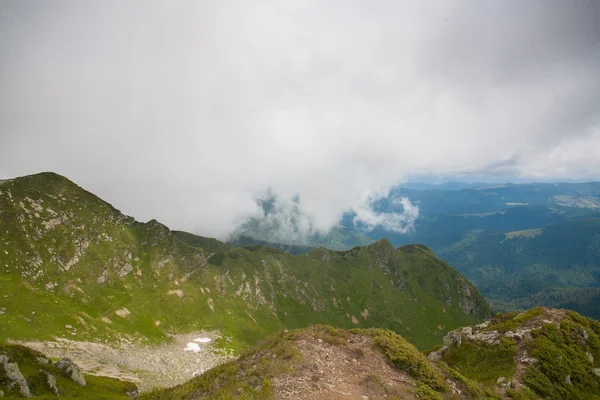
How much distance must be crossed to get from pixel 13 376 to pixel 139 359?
8742 cm

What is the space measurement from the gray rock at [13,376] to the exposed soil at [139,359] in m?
Result: 59.1

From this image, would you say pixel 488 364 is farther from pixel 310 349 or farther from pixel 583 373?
pixel 310 349

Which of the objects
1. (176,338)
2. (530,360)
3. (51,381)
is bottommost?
(176,338)

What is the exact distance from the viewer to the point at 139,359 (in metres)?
108

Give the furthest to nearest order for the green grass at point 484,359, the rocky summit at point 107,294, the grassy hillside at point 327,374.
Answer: the rocky summit at point 107,294
the green grass at point 484,359
the grassy hillside at point 327,374

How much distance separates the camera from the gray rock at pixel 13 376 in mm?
34216

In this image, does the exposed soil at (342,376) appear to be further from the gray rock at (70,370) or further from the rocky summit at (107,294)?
the rocky summit at (107,294)

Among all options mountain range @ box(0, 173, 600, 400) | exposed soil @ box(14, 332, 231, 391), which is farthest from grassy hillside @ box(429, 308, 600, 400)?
exposed soil @ box(14, 332, 231, 391)

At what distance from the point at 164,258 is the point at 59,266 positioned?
5768 cm

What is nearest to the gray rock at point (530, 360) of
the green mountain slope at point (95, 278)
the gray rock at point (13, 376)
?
the gray rock at point (13, 376)

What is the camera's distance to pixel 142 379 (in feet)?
304

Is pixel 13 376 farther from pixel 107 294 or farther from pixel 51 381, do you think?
pixel 107 294

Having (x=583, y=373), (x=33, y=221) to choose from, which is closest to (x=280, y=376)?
(x=583, y=373)

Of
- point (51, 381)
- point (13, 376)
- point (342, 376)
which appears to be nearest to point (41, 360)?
point (51, 381)
